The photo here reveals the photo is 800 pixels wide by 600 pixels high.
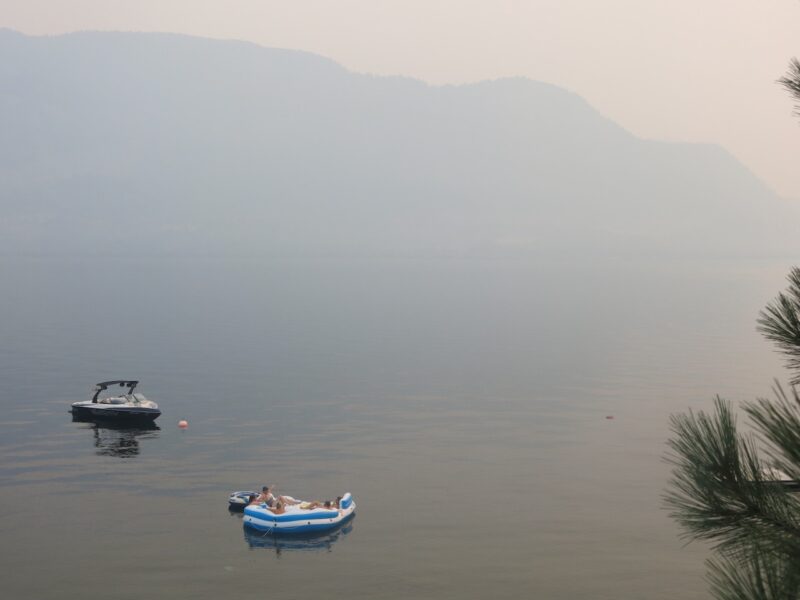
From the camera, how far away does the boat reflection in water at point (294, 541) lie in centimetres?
5459

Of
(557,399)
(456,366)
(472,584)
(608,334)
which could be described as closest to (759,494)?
(472,584)

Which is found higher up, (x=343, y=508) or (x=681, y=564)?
(x=343, y=508)

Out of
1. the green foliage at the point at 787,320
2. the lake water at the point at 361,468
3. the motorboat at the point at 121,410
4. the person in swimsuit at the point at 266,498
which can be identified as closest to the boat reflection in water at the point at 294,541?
the lake water at the point at 361,468

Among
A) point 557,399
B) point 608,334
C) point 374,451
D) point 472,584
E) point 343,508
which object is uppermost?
point 608,334

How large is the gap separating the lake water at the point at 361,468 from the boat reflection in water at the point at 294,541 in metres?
0.21

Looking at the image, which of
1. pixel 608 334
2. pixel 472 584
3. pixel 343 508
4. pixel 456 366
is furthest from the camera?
pixel 608 334

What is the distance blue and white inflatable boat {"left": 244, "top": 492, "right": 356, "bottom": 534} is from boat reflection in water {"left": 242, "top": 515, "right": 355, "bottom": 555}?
0.90 feet

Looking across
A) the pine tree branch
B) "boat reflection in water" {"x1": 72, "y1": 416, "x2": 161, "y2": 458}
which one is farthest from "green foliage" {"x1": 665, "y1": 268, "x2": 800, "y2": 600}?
"boat reflection in water" {"x1": 72, "y1": 416, "x2": 161, "y2": 458}

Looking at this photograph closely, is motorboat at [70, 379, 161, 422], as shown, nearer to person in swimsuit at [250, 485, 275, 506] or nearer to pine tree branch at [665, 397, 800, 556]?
person in swimsuit at [250, 485, 275, 506]

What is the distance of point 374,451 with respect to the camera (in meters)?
79.8

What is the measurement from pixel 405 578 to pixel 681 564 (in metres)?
15.5

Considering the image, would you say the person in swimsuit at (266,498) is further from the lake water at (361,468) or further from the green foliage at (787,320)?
the green foliage at (787,320)

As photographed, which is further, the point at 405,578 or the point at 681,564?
the point at 681,564

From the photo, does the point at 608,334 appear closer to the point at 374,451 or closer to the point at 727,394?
the point at 727,394
